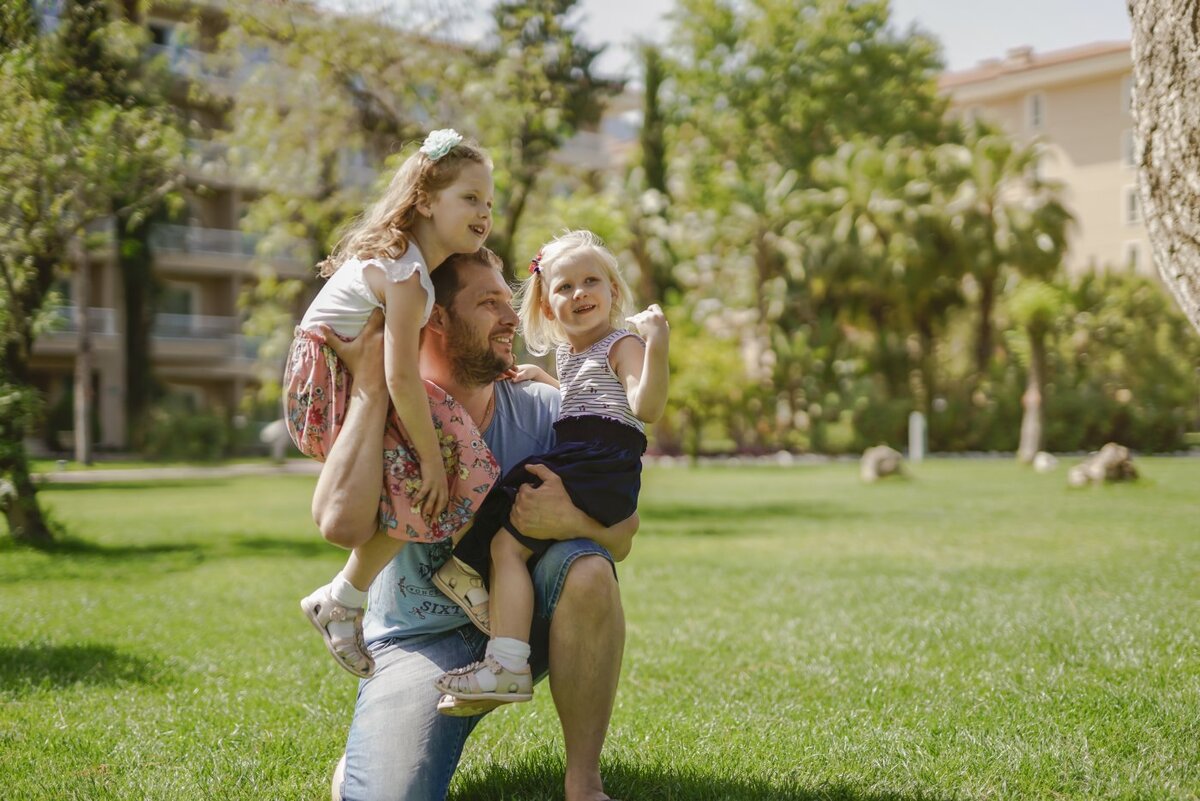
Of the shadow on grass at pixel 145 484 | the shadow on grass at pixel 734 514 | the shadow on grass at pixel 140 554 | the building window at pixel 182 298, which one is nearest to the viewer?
the shadow on grass at pixel 140 554

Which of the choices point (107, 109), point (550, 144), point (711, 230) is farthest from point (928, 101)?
point (107, 109)

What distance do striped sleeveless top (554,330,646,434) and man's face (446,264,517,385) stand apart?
250 mm

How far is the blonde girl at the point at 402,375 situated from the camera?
9.76 feet

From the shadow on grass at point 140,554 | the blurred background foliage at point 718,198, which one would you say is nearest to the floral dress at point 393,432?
the blurred background foliage at point 718,198

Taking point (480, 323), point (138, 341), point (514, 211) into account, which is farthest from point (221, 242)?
point (480, 323)

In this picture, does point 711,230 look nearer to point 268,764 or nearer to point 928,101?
point 928,101

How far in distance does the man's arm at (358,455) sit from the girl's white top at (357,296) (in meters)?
0.03

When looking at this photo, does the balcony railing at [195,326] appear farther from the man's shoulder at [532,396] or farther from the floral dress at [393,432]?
the floral dress at [393,432]

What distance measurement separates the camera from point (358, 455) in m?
2.98

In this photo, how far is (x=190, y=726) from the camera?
15.1ft

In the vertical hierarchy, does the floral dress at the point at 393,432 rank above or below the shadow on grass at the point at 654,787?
above

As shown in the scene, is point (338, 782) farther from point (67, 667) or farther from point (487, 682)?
point (67, 667)

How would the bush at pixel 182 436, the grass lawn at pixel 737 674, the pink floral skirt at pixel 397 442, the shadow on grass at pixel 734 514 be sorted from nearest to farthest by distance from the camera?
the pink floral skirt at pixel 397 442 < the grass lawn at pixel 737 674 < the shadow on grass at pixel 734 514 < the bush at pixel 182 436

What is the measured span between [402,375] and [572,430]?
2.20 feet
